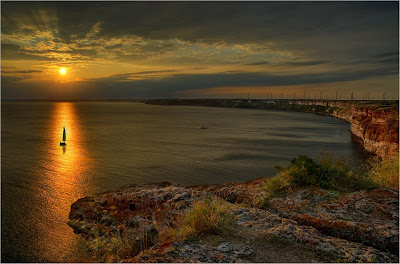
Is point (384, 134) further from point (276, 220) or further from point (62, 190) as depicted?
point (62, 190)

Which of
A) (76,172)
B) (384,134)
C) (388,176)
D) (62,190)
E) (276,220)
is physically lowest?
(62,190)

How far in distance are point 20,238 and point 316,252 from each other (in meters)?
10.4

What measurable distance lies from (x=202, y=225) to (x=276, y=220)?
2543mm

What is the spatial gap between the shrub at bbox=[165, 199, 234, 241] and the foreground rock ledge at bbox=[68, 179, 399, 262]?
381 millimetres

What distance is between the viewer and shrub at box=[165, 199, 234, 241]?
25.9 feet

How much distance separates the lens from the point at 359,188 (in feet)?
38.8

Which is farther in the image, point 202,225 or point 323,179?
point 323,179

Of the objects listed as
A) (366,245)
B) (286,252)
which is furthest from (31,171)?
(366,245)

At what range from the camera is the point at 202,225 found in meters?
8.14

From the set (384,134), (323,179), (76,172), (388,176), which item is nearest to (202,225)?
(323,179)

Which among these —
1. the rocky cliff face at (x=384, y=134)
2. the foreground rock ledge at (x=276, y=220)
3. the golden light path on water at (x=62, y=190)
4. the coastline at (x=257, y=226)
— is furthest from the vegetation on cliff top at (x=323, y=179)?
the rocky cliff face at (x=384, y=134)

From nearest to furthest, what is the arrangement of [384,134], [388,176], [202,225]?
1. [202,225]
2. [388,176]
3. [384,134]

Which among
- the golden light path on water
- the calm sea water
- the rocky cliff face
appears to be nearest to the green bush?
the calm sea water

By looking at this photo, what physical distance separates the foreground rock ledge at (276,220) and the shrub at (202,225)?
38 cm
